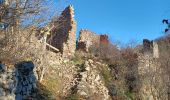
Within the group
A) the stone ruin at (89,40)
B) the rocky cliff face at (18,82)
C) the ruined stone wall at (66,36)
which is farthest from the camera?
the stone ruin at (89,40)

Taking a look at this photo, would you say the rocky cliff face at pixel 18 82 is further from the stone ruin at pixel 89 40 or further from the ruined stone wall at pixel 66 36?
the stone ruin at pixel 89 40

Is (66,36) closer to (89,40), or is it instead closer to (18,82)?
(89,40)

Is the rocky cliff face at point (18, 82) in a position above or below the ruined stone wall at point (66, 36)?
below

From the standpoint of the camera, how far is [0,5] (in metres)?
13.4

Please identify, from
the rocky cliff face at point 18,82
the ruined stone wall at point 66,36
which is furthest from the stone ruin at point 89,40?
the rocky cliff face at point 18,82

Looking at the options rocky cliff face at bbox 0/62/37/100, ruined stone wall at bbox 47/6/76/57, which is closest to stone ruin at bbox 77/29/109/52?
ruined stone wall at bbox 47/6/76/57

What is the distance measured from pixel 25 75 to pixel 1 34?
2614mm

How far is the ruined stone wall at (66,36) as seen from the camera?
27062 millimetres

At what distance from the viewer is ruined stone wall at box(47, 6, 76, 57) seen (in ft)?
88.8

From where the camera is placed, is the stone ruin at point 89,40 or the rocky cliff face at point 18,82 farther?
the stone ruin at point 89,40

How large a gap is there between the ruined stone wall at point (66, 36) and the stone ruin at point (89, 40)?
9.98 ft

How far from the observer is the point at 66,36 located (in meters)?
28.1

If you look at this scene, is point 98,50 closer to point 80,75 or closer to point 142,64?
point 142,64

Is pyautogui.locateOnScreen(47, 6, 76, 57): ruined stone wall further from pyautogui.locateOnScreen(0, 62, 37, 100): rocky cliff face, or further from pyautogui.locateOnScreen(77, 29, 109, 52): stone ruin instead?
pyautogui.locateOnScreen(0, 62, 37, 100): rocky cliff face
